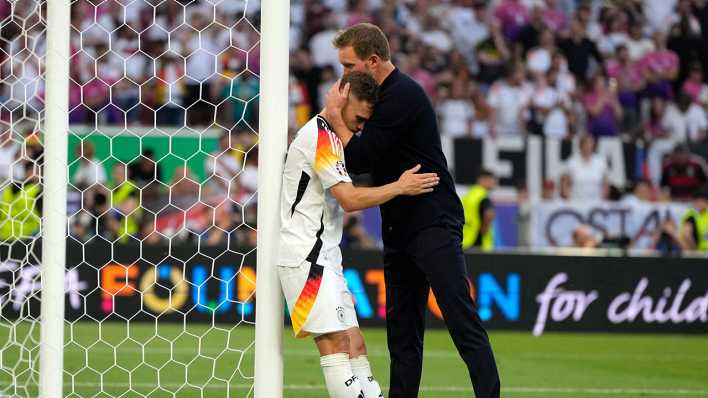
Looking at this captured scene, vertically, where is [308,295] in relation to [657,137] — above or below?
above

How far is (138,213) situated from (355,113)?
779 cm

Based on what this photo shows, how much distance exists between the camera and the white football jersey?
5.36m

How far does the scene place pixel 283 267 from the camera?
544 centimetres

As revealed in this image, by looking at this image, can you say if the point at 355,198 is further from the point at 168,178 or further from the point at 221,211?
the point at 168,178

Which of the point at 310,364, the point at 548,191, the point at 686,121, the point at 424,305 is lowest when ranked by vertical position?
the point at 310,364

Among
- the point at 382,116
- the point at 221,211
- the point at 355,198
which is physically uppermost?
the point at 382,116

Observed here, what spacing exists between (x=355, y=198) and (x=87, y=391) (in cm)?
282

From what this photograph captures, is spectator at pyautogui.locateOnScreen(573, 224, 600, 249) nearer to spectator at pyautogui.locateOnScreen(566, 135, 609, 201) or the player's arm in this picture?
spectator at pyautogui.locateOnScreen(566, 135, 609, 201)

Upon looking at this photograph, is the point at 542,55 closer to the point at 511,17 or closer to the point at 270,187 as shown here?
the point at 511,17

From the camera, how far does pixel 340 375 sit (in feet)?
17.6

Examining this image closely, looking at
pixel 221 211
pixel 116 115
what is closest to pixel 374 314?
pixel 221 211

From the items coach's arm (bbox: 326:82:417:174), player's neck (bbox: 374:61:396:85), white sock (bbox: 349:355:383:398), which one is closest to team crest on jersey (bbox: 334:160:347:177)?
coach's arm (bbox: 326:82:417:174)

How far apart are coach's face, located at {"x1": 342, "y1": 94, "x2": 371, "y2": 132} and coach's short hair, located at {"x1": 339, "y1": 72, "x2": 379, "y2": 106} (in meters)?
0.02

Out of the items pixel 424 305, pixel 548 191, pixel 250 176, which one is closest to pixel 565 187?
pixel 548 191
